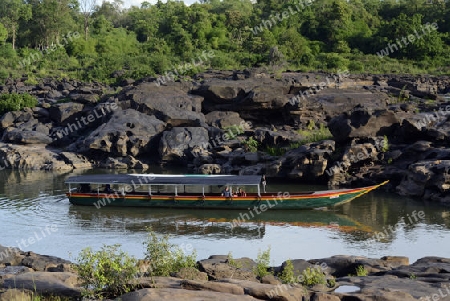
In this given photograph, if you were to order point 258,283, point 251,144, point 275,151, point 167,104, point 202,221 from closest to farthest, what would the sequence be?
point 258,283 < point 202,221 < point 275,151 < point 251,144 < point 167,104

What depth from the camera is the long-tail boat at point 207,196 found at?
87.7 feet

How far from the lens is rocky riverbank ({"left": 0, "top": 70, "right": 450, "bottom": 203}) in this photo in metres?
32.4

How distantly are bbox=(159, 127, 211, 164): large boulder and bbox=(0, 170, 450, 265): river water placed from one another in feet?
33.7

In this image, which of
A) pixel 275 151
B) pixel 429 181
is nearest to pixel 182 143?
pixel 275 151

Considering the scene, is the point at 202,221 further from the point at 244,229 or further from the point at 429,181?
the point at 429,181

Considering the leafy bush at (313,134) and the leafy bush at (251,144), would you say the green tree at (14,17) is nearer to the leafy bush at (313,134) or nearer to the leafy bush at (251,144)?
→ the leafy bush at (251,144)

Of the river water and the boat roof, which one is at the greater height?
the boat roof

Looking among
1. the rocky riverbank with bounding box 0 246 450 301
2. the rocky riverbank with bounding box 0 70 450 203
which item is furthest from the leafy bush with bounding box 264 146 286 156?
the rocky riverbank with bounding box 0 246 450 301

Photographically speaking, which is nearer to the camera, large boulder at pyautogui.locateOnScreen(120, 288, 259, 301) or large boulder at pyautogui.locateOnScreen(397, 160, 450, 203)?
large boulder at pyautogui.locateOnScreen(120, 288, 259, 301)

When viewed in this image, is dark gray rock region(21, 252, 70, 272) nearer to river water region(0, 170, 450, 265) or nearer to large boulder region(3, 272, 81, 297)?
river water region(0, 170, 450, 265)

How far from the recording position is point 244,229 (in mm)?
24672

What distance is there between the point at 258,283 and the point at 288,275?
189 cm

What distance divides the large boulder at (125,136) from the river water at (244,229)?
9791 millimetres

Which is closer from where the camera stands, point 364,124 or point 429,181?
point 429,181
